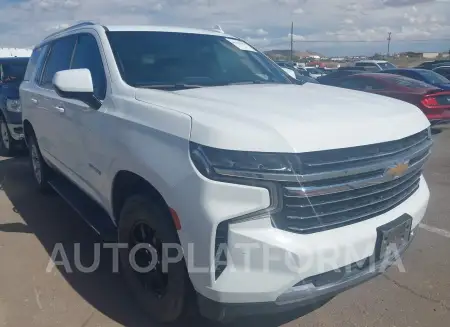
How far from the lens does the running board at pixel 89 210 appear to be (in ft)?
11.3

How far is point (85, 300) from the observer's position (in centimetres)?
337

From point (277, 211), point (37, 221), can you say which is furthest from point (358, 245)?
point (37, 221)

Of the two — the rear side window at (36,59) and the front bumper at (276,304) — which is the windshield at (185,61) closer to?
the front bumper at (276,304)

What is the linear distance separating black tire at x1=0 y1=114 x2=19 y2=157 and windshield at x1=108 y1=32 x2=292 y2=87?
5.35 m

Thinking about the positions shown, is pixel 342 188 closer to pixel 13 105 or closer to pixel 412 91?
pixel 13 105

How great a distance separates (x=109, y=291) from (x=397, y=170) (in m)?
2.21

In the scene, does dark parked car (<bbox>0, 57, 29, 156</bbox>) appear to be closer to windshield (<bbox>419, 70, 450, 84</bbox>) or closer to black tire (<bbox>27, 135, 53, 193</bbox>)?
black tire (<bbox>27, 135, 53, 193</bbox>)

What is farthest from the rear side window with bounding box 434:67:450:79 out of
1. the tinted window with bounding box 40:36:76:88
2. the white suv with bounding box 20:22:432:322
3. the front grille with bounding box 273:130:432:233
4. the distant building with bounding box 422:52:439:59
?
the distant building with bounding box 422:52:439:59

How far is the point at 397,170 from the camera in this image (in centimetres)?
260

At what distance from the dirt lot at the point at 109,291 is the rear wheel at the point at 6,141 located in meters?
3.74

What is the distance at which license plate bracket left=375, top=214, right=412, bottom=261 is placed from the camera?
101 inches

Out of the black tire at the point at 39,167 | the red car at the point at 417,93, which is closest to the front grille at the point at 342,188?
the black tire at the point at 39,167

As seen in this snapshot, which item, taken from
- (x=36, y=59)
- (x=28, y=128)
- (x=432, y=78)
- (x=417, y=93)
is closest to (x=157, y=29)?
(x=36, y=59)

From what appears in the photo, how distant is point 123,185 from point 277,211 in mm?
1293
